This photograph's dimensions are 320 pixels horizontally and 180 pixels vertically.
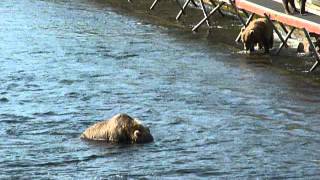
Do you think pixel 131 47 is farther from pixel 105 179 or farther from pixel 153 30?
pixel 105 179

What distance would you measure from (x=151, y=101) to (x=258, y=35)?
7328 mm

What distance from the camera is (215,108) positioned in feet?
72.1

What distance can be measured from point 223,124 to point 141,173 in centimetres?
393

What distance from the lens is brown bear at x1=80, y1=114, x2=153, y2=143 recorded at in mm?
Result: 18453

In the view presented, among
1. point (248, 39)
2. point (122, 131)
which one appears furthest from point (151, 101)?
point (248, 39)

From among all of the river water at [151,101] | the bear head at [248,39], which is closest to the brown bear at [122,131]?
the river water at [151,101]

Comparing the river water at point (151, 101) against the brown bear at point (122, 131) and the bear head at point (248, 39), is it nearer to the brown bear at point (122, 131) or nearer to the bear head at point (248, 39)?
the brown bear at point (122, 131)

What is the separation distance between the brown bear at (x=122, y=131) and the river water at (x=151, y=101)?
0.70ft

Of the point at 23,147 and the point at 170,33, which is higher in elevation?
the point at 23,147

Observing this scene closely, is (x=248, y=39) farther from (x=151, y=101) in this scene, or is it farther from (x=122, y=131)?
(x=122, y=131)

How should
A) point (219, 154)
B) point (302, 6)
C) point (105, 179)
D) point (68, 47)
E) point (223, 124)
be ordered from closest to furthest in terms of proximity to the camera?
point (105, 179), point (219, 154), point (223, 124), point (302, 6), point (68, 47)

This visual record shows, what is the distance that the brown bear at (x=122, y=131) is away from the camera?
1845 cm

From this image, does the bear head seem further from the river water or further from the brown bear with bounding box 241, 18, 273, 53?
the river water

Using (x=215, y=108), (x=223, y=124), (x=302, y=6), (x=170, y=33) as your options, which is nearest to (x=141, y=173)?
(x=223, y=124)
